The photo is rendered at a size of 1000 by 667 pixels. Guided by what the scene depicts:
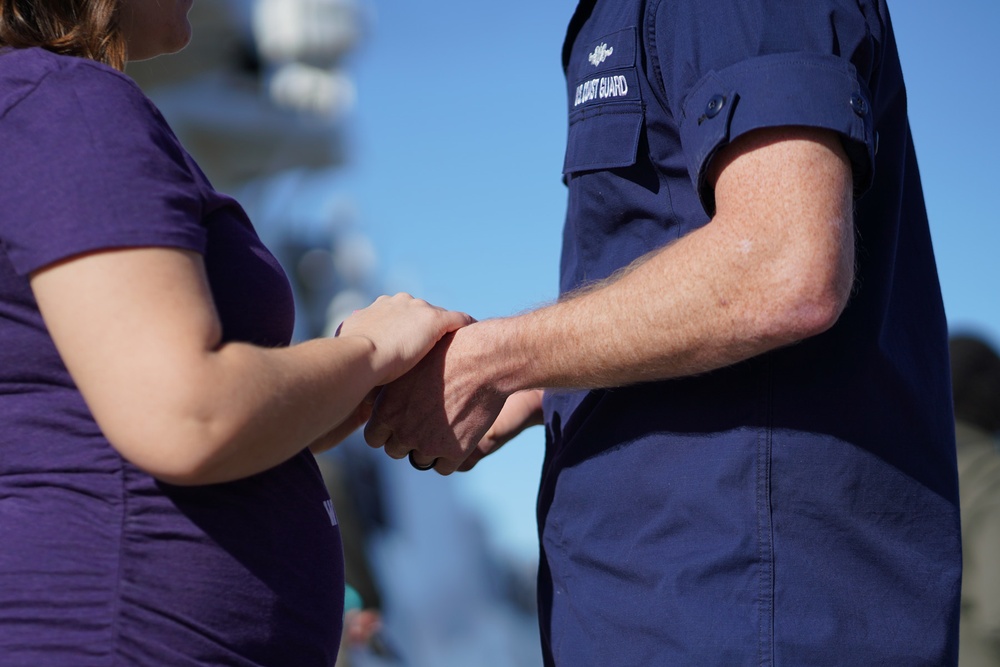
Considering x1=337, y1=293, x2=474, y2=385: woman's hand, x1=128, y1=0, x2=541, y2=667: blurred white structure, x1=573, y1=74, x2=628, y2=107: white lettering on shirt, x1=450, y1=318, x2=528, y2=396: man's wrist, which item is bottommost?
x1=128, y1=0, x2=541, y2=667: blurred white structure

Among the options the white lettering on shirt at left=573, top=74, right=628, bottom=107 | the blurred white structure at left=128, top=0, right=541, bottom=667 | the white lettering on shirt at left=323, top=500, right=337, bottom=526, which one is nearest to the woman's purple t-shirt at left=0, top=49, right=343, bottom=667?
the white lettering on shirt at left=323, top=500, right=337, bottom=526

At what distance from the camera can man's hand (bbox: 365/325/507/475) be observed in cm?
167

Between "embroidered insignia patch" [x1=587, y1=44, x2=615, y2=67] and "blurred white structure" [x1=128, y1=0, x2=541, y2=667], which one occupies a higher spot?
"embroidered insignia patch" [x1=587, y1=44, x2=615, y2=67]

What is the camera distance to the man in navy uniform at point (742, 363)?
4.53 feet

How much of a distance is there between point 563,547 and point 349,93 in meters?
13.1

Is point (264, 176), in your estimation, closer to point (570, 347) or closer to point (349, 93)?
point (349, 93)

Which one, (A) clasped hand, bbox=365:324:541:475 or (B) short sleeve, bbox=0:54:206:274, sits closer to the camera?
(B) short sleeve, bbox=0:54:206:274

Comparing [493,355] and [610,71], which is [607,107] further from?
[493,355]

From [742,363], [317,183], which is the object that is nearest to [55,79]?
[742,363]

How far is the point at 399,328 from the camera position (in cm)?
159

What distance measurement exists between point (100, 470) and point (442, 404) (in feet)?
1.91

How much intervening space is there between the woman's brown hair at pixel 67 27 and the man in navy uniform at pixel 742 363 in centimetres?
65

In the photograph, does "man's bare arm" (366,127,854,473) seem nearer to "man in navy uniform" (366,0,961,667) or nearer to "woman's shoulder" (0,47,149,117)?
"man in navy uniform" (366,0,961,667)

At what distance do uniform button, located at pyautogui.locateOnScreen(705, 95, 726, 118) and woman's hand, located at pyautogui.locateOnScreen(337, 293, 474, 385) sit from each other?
0.53 meters
